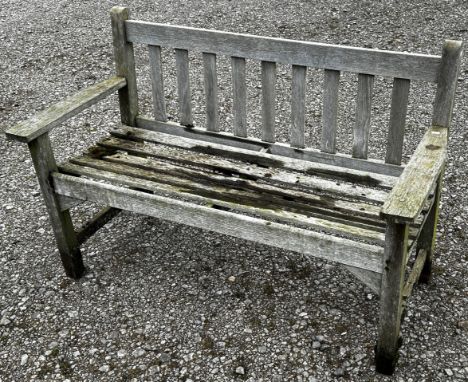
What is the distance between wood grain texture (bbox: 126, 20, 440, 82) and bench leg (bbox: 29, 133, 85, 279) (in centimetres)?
90

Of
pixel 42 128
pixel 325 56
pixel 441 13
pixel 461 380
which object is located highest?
pixel 325 56

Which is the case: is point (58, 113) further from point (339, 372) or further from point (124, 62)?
point (339, 372)

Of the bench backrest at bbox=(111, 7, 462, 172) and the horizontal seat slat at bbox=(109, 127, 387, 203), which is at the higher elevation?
the bench backrest at bbox=(111, 7, 462, 172)

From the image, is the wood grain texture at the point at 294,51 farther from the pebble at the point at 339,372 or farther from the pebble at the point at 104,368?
the pebble at the point at 104,368

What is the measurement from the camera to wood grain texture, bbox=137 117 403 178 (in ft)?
10.2

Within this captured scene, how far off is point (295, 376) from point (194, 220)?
0.90m

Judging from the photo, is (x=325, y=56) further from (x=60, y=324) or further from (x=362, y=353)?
(x=60, y=324)

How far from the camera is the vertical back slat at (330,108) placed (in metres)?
3.05

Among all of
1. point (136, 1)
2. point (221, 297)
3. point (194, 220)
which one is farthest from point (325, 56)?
point (136, 1)

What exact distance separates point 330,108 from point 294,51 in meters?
0.35

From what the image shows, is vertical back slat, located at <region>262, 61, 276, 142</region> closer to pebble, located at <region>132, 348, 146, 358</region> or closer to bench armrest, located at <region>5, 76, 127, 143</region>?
bench armrest, located at <region>5, 76, 127, 143</region>

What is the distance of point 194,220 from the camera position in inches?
113

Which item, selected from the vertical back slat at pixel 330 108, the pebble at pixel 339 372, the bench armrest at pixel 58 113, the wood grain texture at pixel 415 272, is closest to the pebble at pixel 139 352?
the pebble at pixel 339 372

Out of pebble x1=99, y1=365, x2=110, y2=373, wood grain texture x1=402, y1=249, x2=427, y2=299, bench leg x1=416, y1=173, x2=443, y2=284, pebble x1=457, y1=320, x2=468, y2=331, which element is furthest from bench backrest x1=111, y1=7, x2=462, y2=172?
pebble x1=99, y1=365, x2=110, y2=373
